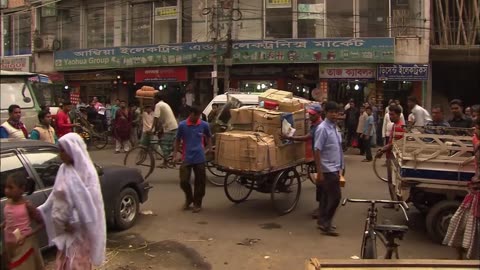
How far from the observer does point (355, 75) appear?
807 inches

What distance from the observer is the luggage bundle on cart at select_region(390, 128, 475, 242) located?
6.48 m

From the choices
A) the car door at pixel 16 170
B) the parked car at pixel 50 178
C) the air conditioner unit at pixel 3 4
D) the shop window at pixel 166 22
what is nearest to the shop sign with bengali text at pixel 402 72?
Result: the shop window at pixel 166 22

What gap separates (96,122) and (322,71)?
30.4 ft

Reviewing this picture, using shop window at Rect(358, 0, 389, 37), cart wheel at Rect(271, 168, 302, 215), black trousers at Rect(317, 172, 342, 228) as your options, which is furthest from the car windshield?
shop window at Rect(358, 0, 389, 37)

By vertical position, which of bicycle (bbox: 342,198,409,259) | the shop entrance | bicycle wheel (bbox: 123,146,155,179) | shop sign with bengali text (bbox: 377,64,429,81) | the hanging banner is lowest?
bicycle (bbox: 342,198,409,259)

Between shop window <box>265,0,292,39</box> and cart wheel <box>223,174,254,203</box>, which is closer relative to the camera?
cart wheel <box>223,174,254,203</box>

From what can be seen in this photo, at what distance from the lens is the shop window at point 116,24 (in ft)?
84.1

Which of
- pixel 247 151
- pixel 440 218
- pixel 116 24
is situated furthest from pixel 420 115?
pixel 116 24

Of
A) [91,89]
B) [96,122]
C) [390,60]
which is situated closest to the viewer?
[390,60]

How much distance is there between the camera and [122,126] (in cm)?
1614

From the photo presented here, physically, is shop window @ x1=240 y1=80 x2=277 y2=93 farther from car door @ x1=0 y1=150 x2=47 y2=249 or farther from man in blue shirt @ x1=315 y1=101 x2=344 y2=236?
car door @ x1=0 y1=150 x2=47 y2=249

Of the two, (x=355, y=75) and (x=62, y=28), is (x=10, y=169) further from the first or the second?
(x=62, y=28)

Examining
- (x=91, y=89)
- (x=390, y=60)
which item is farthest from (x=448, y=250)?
(x=91, y=89)

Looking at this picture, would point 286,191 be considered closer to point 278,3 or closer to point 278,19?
point 278,19
